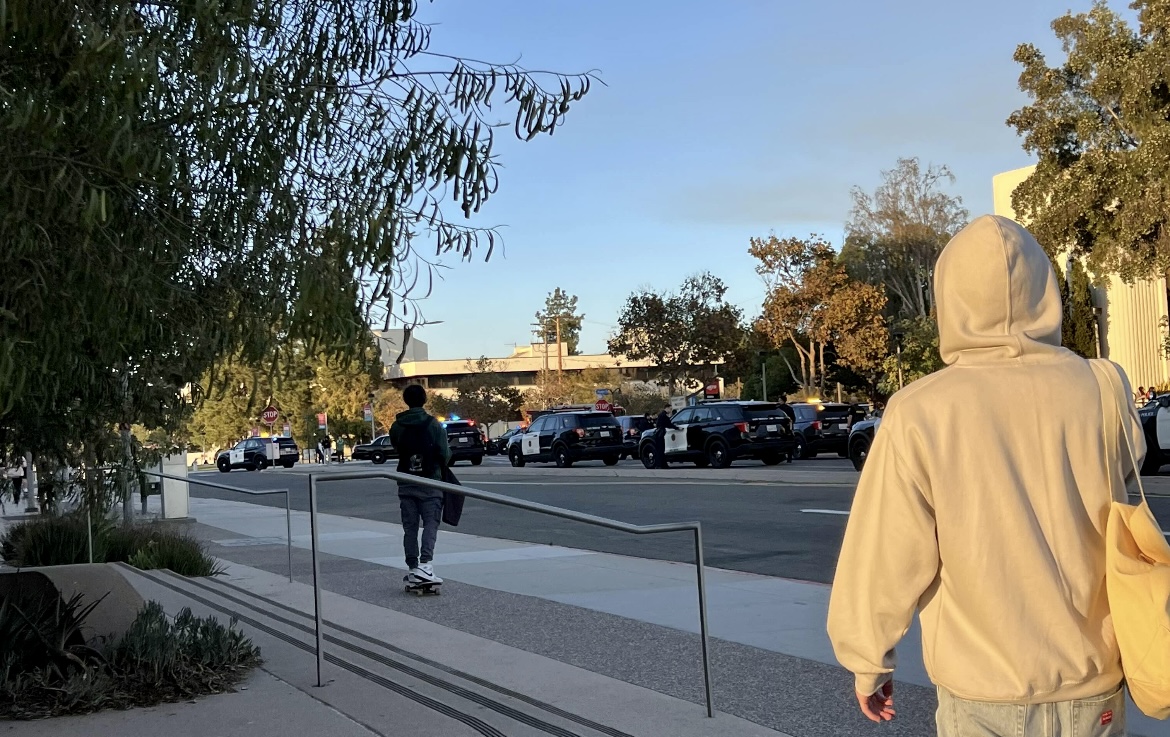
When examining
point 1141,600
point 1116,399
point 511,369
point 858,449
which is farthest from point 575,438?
point 511,369

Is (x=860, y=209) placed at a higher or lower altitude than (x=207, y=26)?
higher

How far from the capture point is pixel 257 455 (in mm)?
57375

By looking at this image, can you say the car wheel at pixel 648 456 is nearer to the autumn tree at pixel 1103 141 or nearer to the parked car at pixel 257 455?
the autumn tree at pixel 1103 141

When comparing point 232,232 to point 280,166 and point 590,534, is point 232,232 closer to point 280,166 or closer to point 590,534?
point 280,166

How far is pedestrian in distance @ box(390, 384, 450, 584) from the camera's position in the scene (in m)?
10.5

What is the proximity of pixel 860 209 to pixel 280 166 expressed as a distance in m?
52.6

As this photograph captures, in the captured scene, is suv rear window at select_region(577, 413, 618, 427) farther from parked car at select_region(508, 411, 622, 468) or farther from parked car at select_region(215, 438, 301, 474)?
parked car at select_region(215, 438, 301, 474)

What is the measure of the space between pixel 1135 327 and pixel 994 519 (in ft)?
113

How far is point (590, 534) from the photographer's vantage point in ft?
49.3

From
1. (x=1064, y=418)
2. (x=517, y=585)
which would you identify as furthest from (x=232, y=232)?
(x=517, y=585)

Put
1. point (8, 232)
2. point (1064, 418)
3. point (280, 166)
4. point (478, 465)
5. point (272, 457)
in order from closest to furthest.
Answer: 1. point (1064, 418)
2. point (8, 232)
3. point (280, 166)
4. point (478, 465)
5. point (272, 457)

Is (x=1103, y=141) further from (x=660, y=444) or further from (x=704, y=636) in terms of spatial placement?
(x=704, y=636)

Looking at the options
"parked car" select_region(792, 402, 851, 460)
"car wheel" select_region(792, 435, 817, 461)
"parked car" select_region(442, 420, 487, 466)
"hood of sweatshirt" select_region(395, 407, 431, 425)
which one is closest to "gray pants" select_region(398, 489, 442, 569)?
"hood of sweatshirt" select_region(395, 407, 431, 425)

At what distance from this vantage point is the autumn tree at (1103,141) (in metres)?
21.3
